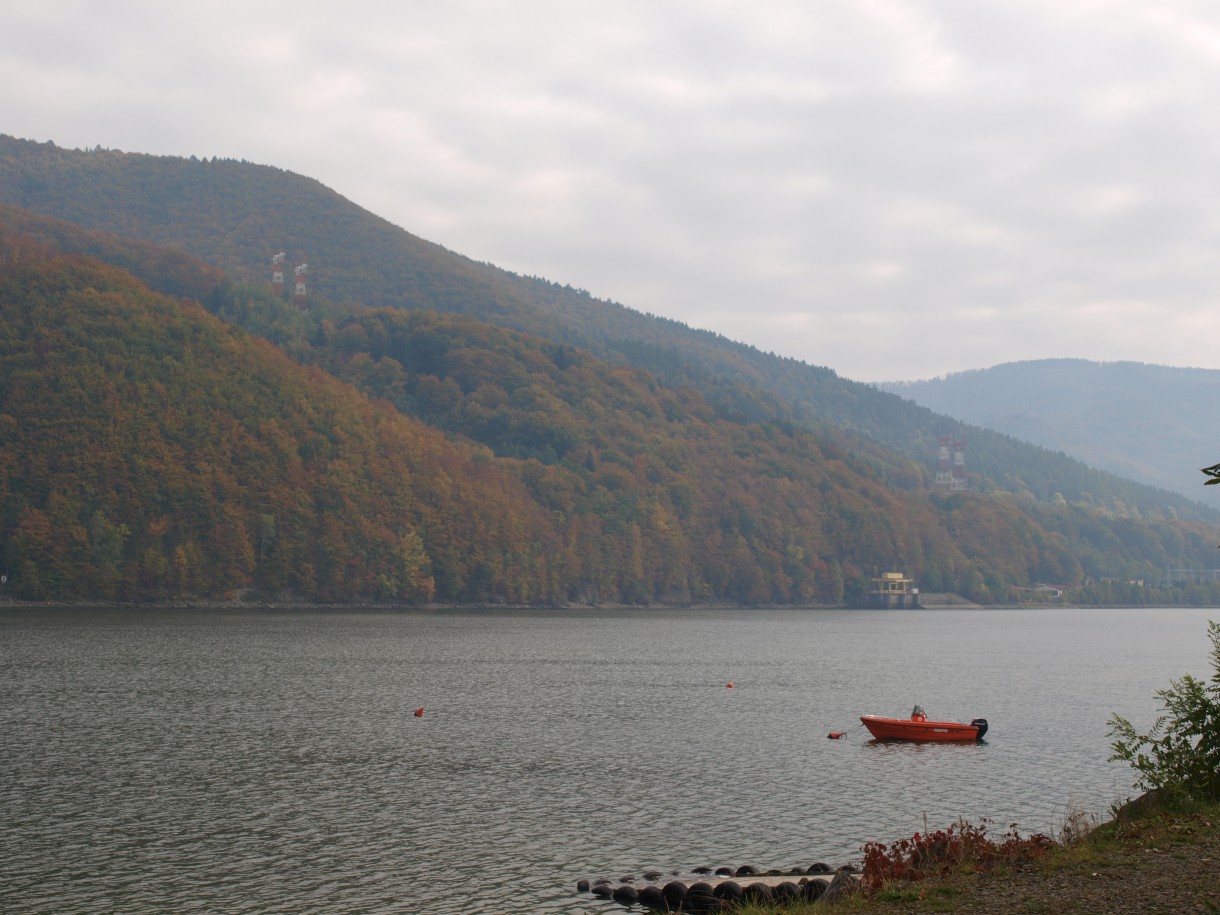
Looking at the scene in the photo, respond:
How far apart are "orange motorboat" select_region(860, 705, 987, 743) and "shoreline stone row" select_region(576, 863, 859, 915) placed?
35.7m

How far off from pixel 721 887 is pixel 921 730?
41320mm

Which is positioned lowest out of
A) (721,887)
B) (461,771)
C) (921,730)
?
(461,771)

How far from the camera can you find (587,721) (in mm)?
74000

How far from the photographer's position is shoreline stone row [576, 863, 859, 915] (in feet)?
101

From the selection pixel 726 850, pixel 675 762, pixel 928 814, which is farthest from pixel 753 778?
pixel 726 850

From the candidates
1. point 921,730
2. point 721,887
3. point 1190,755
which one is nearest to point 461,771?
point 721,887

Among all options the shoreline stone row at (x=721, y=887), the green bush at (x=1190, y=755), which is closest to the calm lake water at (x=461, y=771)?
the shoreline stone row at (x=721, y=887)

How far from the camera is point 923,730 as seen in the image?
69875 millimetres

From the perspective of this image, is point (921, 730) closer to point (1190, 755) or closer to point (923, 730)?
point (923, 730)

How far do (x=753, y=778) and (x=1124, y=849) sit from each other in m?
27.7

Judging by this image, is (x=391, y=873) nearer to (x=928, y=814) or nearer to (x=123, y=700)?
(x=928, y=814)

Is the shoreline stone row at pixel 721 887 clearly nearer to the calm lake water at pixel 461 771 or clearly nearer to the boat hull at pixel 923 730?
the calm lake water at pixel 461 771

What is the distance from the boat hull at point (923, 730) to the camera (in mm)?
69250

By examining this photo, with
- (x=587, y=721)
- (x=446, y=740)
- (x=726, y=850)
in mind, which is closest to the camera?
(x=726, y=850)
